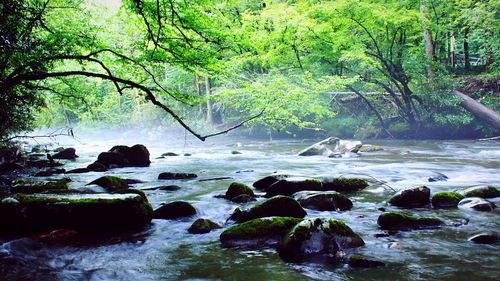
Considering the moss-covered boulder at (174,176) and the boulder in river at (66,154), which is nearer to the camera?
the moss-covered boulder at (174,176)

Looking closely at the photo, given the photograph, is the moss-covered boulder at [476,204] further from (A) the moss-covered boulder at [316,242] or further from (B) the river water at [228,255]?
(A) the moss-covered boulder at [316,242]

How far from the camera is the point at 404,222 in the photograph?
5.12 meters

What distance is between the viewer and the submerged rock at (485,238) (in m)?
4.50

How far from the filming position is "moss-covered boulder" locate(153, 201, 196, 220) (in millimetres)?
6055

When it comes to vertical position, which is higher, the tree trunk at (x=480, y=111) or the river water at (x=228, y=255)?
the tree trunk at (x=480, y=111)

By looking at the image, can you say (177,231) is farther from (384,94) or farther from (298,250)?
(384,94)

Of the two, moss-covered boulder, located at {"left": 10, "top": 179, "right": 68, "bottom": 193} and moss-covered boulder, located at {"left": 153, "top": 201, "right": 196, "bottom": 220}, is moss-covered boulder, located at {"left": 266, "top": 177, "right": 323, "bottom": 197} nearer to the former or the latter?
moss-covered boulder, located at {"left": 153, "top": 201, "right": 196, "bottom": 220}

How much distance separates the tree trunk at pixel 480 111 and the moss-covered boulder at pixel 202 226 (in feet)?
57.1

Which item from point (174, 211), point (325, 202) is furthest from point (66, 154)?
point (325, 202)

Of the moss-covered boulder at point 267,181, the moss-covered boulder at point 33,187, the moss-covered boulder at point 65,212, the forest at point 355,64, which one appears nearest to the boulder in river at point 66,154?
the forest at point 355,64

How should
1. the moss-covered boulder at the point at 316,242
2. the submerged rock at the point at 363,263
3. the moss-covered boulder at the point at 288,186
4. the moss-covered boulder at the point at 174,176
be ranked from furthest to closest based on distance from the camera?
the moss-covered boulder at the point at 174,176, the moss-covered boulder at the point at 288,186, the moss-covered boulder at the point at 316,242, the submerged rock at the point at 363,263

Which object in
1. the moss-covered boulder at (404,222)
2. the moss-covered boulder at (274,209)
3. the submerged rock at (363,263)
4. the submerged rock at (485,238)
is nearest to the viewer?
the submerged rock at (363,263)

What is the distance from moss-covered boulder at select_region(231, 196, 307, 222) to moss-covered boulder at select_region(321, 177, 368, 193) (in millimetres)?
2599

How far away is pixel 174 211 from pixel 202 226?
99cm
